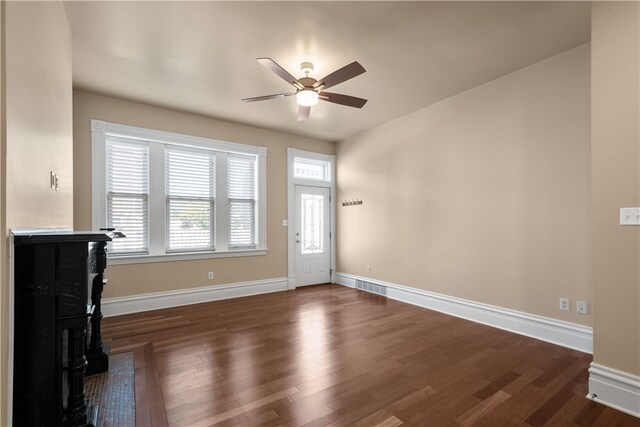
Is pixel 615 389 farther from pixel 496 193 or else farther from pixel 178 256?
pixel 178 256

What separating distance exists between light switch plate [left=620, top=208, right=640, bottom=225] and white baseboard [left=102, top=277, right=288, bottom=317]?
470 cm

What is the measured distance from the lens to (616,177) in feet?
7.07

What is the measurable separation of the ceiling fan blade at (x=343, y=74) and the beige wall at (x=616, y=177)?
1.76m

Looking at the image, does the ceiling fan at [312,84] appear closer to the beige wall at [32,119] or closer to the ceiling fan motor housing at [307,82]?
the ceiling fan motor housing at [307,82]

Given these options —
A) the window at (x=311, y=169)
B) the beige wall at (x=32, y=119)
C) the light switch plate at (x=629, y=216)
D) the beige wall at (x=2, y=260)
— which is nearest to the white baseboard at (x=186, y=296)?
the beige wall at (x=32, y=119)

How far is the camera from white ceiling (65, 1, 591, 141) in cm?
251

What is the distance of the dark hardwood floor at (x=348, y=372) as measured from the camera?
2.02m

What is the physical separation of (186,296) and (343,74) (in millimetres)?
3959

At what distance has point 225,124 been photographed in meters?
5.13

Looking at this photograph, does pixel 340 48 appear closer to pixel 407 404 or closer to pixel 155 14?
pixel 155 14

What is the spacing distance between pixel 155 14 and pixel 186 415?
3102 mm

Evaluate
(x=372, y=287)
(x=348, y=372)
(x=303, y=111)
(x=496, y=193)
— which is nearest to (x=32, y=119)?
(x=303, y=111)

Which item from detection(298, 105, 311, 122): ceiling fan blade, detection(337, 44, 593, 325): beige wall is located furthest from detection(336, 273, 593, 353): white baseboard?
detection(298, 105, 311, 122): ceiling fan blade

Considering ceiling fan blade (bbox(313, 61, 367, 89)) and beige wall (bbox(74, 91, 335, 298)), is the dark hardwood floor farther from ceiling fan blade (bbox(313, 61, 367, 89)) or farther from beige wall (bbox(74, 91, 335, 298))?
ceiling fan blade (bbox(313, 61, 367, 89))
